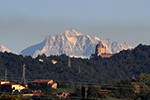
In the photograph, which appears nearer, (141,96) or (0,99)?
(0,99)

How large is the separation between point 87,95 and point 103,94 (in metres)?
6.60

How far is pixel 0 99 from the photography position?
11269 centimetres

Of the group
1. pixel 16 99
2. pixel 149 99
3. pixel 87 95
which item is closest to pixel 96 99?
pixel 87 95

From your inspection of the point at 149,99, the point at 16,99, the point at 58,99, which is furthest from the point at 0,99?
the point at 149,99

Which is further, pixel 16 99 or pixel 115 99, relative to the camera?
pixel 115 99

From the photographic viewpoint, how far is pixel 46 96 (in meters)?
190

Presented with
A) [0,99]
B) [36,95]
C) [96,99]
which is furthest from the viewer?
[36,95]

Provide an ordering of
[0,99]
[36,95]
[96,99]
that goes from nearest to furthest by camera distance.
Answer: [0,99]
[96,99]
[36,95]

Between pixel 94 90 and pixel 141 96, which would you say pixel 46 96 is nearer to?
pixel 94 90

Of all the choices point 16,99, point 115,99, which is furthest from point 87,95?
point 16,99

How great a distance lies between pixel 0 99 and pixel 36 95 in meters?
81.1

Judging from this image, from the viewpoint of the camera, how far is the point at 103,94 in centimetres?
19062

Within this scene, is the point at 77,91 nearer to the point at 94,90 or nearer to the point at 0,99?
the point at 94,90

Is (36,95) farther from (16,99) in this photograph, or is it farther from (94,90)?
(16,99)
